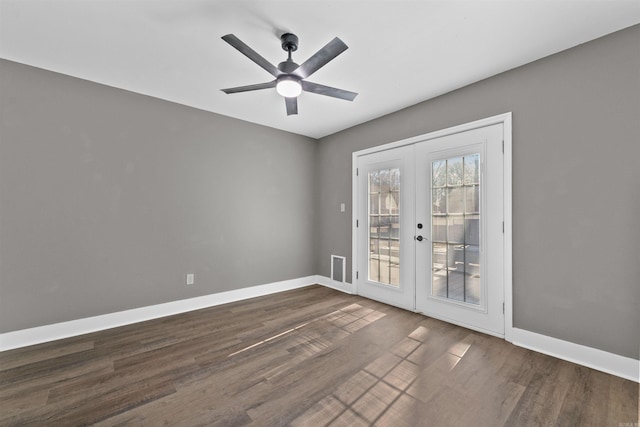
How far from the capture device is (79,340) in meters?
2.71

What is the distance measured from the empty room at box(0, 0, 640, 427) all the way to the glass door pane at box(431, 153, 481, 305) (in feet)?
0.08

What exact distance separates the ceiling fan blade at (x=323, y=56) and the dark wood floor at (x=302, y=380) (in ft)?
7.91

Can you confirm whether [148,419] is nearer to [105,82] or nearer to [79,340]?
[79,340]

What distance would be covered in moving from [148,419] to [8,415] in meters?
0.91

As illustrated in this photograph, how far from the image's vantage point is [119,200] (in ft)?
10.2

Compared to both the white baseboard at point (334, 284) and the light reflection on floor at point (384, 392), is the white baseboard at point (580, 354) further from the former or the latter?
the white baseboard at point (334, 284)

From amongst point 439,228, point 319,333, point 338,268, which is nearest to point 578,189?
point 439,228

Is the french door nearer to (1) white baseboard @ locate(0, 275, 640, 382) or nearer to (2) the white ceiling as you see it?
(1) white baseboard @ locate(0, 275, 640, 382)

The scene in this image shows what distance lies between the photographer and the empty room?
6.27 ft

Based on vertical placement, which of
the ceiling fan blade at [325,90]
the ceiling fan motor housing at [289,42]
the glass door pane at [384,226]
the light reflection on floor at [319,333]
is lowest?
the light reflection on floor at [319,333]

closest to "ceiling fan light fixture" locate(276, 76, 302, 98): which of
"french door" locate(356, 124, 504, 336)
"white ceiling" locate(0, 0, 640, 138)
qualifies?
"white ceiling" locate(0, 0, 640, 138)

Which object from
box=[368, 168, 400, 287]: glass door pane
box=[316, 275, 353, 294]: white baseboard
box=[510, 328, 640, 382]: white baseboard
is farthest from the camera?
box=[316, 275, 353, 294]: white baseboard

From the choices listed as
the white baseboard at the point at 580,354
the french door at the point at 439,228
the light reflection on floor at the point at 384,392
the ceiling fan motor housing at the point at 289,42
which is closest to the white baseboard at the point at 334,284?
the french door at the point at 439,228

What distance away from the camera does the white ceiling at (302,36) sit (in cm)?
193
